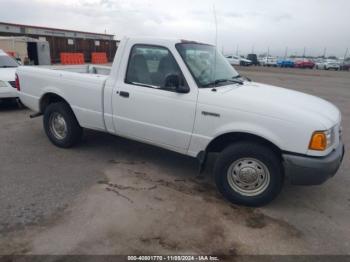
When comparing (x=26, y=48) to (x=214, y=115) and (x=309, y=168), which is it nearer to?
(x=214, y=115)

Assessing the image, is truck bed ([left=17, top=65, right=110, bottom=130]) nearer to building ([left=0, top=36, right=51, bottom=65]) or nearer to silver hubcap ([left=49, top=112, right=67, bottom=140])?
silver hubcap ([left=49, top=112, right=67, bottom=140])

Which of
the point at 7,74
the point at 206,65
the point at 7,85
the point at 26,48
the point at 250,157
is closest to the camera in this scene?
the point at 250,157

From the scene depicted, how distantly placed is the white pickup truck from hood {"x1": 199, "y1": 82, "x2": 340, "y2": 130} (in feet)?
0.04

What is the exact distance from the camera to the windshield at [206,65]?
4.09 m

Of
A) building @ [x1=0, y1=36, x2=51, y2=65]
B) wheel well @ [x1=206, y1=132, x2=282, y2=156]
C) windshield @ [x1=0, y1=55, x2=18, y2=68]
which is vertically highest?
building @ [x1=0, y1=36, x2=51, y2=65]

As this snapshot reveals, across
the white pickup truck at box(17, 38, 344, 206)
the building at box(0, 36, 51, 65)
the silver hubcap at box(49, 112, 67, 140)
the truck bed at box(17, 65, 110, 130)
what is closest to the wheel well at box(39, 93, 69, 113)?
the truck bed at box(17, 65, 110, 130)

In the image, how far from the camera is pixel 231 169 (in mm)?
3836

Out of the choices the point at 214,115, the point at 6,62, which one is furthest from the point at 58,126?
the point at 6,62

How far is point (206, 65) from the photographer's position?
4.38 m

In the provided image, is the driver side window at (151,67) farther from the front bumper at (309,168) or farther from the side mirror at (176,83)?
the front bumper at (309,168)

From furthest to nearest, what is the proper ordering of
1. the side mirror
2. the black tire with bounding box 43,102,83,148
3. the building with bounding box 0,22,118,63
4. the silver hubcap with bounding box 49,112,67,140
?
the building with bounding box 0,22,118,63 < the silver hubcap with bounding box 49,112,67,140 < the black tire with bounding box 43,102,83,148 < the side mirror

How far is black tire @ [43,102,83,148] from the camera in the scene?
17.6ft

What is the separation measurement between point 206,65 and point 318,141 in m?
1.81

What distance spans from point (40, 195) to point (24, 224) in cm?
65
